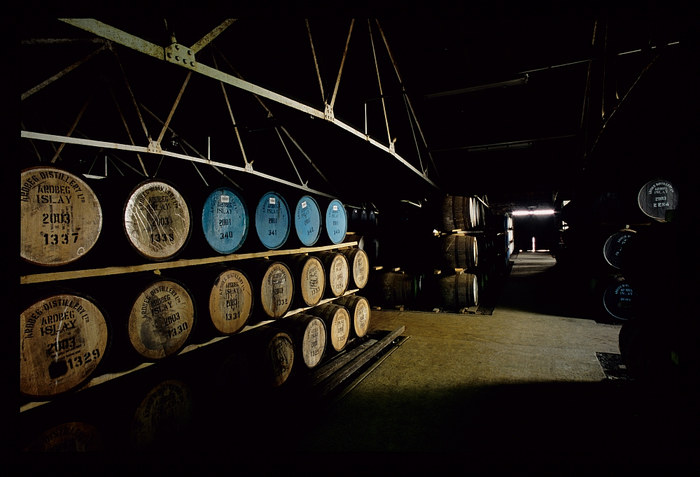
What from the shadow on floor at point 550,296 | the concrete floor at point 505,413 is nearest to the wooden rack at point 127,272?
the concrete floor at point 505,413

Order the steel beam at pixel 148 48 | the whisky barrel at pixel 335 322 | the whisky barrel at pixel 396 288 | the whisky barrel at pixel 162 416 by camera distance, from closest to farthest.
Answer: the steel beam at pixel 148 48, the whisky barrel at pixel 162 416, the whisky barrel at pixel 335 322, the whisky barrel at pixel 396 288

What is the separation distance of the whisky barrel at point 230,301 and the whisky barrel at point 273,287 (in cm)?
20

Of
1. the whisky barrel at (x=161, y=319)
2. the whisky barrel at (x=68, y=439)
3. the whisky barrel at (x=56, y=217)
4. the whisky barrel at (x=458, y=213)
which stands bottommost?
the whisky barrel at (x=68, y=439)

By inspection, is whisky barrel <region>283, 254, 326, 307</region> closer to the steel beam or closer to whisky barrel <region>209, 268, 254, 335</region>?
whisky barrel <region>209, 268, 254, 335</region>

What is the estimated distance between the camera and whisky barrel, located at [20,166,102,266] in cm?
170

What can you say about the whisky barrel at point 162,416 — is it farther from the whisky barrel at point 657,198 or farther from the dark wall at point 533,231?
the dark wall at point 533,231

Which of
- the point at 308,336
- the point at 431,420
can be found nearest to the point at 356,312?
the point at 308,336

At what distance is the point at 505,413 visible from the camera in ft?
10.8

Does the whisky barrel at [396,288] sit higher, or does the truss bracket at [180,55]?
the truss bracket at [180,55]

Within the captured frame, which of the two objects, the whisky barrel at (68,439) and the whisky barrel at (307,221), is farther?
the whisky barrel at (307,221)

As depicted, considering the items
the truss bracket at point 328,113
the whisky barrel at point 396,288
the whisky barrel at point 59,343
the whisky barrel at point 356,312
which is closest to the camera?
the whisky barrel at point 59,343

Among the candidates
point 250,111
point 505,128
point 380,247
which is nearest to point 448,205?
point 380,247

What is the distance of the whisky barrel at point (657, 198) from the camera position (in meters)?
5.85

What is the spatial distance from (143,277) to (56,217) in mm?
707
